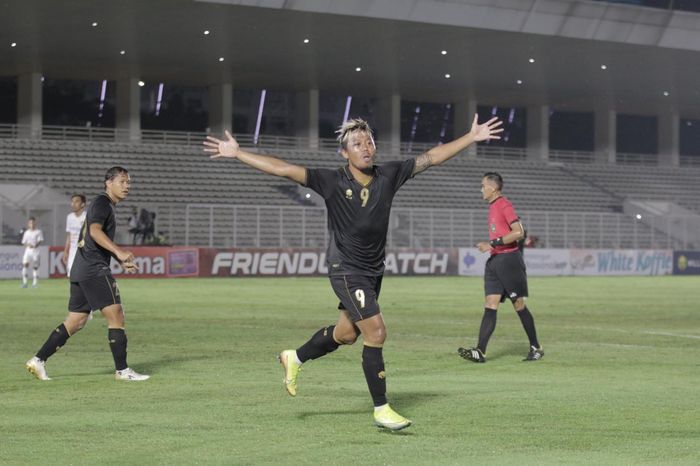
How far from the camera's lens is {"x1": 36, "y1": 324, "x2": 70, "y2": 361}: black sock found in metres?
12.8

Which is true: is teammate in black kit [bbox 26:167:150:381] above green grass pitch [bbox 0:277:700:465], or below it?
above

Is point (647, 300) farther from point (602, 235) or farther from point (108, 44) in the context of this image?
point (108, 44)

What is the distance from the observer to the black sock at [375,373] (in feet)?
31.0

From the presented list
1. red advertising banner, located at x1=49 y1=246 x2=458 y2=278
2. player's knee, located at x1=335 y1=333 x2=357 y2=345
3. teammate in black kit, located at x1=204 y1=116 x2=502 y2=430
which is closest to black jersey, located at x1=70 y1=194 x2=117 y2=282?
teammate in black kit, located at x1=204 y1=116 x2=502 y2=430

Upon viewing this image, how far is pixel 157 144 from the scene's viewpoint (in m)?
59.8

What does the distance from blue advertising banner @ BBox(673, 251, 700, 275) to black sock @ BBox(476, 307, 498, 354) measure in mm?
42740

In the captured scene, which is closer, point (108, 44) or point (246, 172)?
point (108, 44)

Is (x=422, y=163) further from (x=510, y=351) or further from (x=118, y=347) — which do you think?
(x=510, y=351)

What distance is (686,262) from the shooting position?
5678cm

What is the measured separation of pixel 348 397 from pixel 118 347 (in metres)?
2.64

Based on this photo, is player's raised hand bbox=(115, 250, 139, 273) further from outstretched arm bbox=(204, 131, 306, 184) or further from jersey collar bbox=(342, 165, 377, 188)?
jersey collar bbox=(342, 165, 377, 188)

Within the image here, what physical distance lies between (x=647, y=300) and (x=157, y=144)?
32.7m

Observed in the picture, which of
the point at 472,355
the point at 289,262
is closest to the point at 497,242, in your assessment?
the point at 472,355

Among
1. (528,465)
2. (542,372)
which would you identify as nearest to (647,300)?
(542,372)
